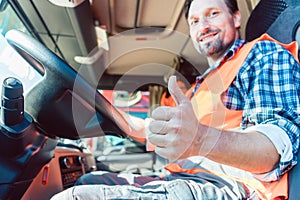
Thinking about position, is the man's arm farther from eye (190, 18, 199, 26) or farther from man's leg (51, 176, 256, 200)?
eye (190, 18, 199, 26)

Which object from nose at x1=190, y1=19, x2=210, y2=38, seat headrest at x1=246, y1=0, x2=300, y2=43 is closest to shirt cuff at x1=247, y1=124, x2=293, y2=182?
seat headrest at x1=246, y1=0, x2=300, y2=43

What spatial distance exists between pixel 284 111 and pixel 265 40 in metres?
0.29

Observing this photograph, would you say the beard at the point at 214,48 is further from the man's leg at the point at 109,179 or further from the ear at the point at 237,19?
the man's leg at the point at 109,179

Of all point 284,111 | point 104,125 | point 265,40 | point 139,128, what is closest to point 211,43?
point 265,40

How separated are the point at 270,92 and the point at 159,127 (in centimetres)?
51

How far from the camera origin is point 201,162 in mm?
1257

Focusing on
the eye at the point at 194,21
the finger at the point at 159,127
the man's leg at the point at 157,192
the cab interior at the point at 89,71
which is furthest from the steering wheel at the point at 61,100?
the eye at the point at 194,21

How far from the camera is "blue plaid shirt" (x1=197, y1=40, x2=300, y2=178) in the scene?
919mm

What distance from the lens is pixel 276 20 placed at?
4.25 feet

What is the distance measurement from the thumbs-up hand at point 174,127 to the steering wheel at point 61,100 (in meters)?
0.29

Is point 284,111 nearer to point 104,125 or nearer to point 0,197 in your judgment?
point 104,125

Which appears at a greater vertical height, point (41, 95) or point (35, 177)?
point (41, 95)

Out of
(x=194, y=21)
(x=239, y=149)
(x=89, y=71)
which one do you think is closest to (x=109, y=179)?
(x=239, y=149)

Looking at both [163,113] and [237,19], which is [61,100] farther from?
[237,19]
